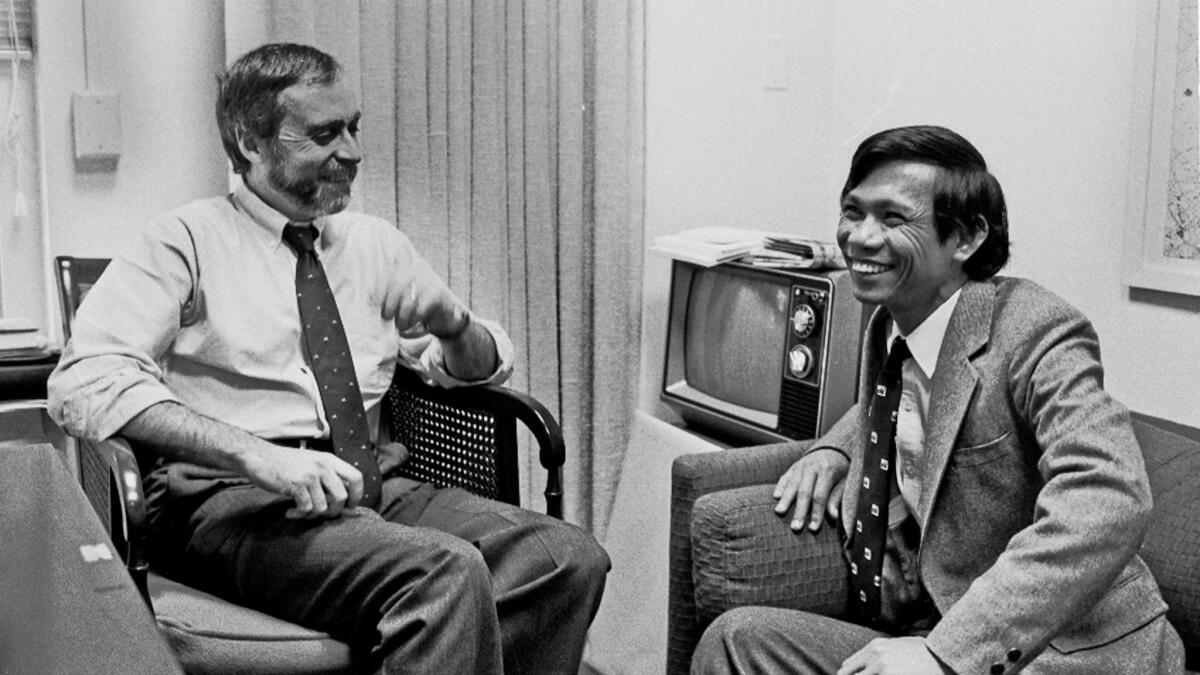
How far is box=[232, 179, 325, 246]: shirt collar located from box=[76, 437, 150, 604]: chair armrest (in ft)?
1.38

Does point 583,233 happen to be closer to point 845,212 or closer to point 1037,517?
point 845,212

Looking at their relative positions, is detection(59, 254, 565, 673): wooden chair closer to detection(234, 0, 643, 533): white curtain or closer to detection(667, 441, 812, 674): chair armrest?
detection(667, 441, 812, 674): chair armrest

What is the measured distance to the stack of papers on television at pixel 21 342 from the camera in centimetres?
233

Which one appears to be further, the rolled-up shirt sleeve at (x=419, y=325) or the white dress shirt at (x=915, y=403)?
the rolled-up shirt sleeve at (x=419, y=325)

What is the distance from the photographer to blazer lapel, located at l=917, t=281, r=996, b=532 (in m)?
1.73

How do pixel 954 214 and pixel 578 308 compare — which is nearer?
pixel 954 214

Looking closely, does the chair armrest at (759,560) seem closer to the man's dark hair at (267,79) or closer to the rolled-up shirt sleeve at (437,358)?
the rolled-up shirt sleeve at (437,358)

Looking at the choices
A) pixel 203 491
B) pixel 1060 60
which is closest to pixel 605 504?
pixel 203 491

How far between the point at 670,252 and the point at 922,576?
1.17 metres

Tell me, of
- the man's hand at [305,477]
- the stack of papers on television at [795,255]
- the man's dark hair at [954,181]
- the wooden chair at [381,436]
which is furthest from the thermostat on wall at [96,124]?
the man's dark hair at [954,181]

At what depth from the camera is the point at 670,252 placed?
2.81 meters

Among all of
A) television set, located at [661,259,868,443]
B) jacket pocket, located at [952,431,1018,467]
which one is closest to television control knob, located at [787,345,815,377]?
television set, located at [661,259,868,443]

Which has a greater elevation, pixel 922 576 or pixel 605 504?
pixel 922 576

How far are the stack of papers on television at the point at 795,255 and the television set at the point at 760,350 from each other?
0.03 meters
